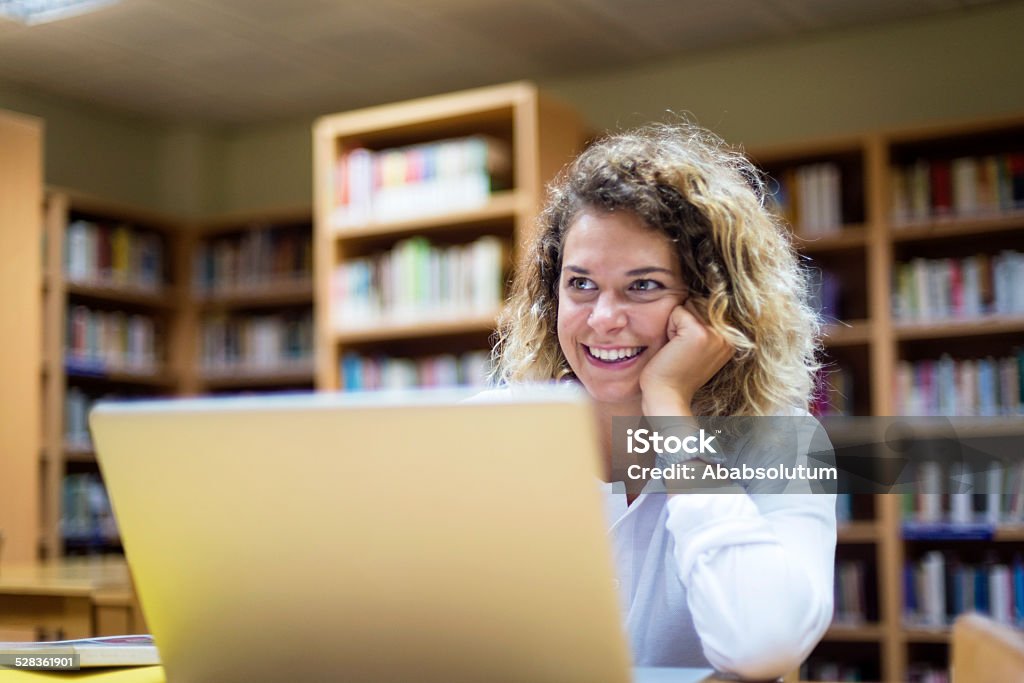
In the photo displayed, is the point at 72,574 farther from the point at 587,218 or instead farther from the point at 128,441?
the point at 128,441

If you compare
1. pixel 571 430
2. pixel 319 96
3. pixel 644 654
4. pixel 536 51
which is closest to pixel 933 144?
pixel 536 51

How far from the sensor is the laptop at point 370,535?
67 cm

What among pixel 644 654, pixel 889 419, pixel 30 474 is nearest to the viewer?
pixel 644 654

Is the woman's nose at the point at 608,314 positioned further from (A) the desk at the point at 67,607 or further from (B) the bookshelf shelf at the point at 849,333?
(B) the bookshelf shelf at the point at 849,333

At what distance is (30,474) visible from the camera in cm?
360

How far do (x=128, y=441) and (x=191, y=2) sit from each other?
3.56m

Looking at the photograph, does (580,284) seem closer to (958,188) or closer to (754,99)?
(958,188)

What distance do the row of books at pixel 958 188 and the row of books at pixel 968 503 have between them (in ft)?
2.70

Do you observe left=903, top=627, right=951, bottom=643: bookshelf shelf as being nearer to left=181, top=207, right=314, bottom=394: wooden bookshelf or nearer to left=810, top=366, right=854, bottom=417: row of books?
left=810, top=366, right=854, bottom=417: row of books

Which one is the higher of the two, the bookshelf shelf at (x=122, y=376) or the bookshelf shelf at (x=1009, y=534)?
the bookshelf shelf at (x=122, y=376)

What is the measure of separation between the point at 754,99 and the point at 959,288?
1.14 metres

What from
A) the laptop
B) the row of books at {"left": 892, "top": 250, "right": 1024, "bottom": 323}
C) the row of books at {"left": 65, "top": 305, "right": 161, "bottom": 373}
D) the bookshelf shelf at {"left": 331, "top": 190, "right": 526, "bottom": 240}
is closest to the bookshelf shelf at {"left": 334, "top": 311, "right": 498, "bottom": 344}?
the bookshelf shelf at {"left": 331, "top": 190, "right": 526, "bottom": 240}

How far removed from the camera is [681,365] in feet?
3.69
